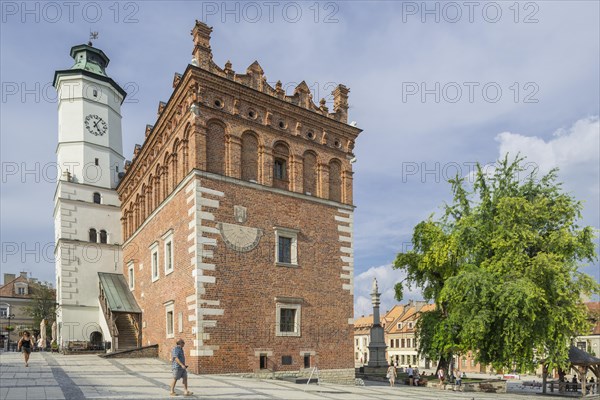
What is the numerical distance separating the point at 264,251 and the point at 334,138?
25.0 ft

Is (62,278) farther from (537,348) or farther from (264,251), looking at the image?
(537,348)

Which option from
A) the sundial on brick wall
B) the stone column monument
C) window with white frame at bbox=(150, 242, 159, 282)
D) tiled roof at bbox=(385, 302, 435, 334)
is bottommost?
tiled roof at bbox=(385, 302, 435, 334)

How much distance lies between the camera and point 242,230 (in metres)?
22.2

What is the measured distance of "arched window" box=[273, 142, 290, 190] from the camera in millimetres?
24406

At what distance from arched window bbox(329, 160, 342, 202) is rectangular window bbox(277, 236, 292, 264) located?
149 inches

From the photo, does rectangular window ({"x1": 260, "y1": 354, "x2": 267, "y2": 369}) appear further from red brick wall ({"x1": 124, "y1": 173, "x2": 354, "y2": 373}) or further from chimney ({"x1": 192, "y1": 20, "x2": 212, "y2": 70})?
chimney ({"x1": 192, "y1": 20, "x2": 212, "y2": 70})

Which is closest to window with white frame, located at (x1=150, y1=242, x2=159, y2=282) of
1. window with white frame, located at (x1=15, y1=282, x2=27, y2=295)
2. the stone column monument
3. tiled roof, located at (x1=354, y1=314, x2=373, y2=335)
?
the stone column monument

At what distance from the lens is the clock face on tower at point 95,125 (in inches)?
1425

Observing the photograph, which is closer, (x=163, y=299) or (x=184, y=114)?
(x=184, y=114)

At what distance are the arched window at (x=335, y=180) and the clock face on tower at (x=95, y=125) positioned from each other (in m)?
18.7

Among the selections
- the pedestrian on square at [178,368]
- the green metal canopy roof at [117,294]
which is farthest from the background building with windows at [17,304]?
the pedestrian on square at [178,368]

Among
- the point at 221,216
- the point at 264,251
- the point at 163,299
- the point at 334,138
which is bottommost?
the point at 163,299

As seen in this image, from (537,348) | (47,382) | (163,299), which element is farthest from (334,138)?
(47,382)

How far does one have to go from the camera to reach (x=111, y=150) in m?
37.0
